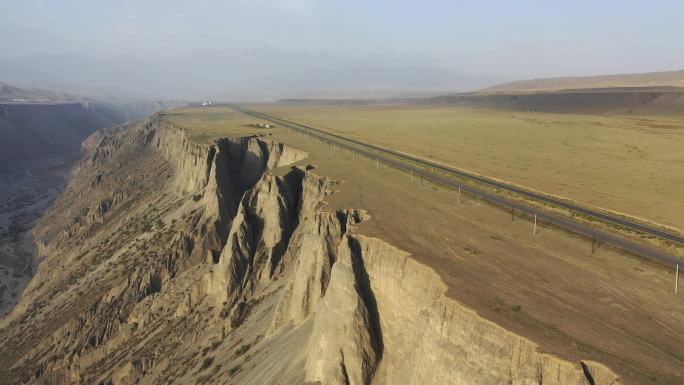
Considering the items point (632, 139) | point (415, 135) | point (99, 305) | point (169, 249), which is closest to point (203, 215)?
point (169, 249)

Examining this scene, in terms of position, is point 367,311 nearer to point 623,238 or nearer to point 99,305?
point 623,238

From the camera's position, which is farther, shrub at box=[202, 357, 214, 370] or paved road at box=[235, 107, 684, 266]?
shrub at box=[202, 357, 214, 370]

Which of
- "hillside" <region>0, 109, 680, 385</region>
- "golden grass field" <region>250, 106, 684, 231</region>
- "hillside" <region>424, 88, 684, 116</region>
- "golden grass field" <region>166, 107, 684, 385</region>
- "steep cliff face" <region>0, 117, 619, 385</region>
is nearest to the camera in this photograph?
"golden grass field" <region>166, 107, 684, 385</region>

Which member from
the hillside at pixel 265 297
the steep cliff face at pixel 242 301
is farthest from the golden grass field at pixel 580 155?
the steep cliff face at pixel 242 301

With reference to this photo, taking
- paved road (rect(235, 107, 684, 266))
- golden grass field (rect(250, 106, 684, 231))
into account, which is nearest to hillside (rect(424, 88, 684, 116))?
golden grass field (rect(250, 106, 684, 231))

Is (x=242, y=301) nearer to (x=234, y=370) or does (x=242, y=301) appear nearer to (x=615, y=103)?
(x=234, y=370)

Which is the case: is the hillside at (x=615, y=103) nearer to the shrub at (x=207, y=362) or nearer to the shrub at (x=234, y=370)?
the shrub at (x=234, y=370)

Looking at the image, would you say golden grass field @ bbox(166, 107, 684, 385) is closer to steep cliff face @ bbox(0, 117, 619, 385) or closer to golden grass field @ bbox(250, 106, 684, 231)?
steep cliff face @ bbox(0, 117, 619, 385)
